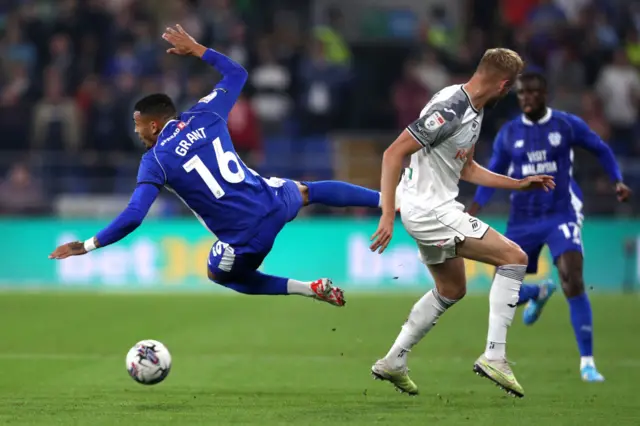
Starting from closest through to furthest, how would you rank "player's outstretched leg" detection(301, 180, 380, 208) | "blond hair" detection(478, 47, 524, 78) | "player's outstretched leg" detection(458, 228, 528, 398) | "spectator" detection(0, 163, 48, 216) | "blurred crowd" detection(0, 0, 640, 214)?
"blond hair" detection(478, 47, 524, 78)
"player's outstretched leg" detection(458, 228, 528, 398)
"player's outstretched leg" detection(301, 180, 380, 208)
"spectator" detection(0, 163, 48, 216)
"blurred crowd" detection(0, 0, 640, 214)

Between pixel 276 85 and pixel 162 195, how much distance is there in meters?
2.81

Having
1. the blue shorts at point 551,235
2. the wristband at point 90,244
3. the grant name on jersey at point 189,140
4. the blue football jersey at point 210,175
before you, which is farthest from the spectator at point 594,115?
the wristband at point 90,244

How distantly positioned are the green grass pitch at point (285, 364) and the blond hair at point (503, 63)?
2.27m

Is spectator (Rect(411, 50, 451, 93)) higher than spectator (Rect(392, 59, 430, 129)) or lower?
higher

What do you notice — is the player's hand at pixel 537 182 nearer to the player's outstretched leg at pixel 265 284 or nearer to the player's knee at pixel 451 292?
the player's knee at pixel 451 292

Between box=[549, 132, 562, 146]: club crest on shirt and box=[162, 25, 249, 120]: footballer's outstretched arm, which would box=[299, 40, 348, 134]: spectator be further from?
box=[162, 25, 249, 120]: footballer's outstretched arm

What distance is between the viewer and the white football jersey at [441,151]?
26.5 ft

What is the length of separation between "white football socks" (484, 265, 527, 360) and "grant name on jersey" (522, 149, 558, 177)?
2161 millimetres

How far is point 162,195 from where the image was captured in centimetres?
1941

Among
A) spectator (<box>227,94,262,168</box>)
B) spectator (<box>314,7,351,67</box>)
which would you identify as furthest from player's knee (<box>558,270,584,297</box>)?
spectator (<box>314,7,351,67</box>)

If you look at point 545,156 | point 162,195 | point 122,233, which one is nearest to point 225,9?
point 162,195

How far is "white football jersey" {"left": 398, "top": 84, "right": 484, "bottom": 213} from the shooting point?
318 inches

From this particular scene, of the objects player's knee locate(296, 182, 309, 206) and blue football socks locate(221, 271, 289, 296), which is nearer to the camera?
blue football socks locate(221, 271, 289, 296)

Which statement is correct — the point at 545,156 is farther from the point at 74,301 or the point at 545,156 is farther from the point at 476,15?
the point at 476,15
